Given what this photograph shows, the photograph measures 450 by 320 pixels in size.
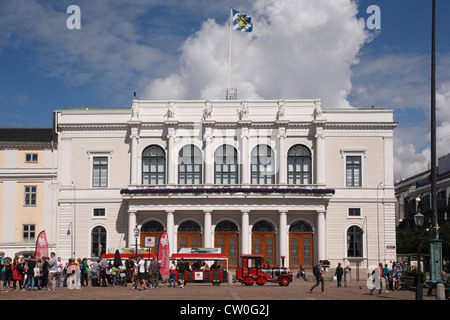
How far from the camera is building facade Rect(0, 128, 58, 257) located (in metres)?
62.8

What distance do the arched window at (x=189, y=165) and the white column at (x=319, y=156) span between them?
10.9 m

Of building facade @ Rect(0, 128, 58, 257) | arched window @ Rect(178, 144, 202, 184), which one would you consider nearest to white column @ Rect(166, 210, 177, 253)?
arched window @ Rect(178, 144, 202, 184)

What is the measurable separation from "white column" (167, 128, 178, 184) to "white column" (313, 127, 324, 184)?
1310 cm

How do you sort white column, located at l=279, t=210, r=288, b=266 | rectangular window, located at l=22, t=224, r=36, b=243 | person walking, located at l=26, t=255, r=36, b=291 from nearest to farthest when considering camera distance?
person walking, located at l=26, t=255, r=36, b=291 < white column, located at l=279, t=210, r=288, b=266 < rectangular window, located at l=22, t=224, r=36, b=243

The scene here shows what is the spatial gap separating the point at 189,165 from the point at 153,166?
342cm

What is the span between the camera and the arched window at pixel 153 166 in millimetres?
62375

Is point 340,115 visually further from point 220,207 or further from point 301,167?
point 220,207

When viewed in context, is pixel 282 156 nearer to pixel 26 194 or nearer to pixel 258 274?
pixel 258 274

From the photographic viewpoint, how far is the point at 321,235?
59406 mm

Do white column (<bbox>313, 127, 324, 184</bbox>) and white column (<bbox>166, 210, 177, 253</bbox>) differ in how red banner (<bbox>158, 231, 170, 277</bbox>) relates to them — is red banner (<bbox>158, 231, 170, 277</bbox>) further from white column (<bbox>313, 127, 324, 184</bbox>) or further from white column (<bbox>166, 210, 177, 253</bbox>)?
white column (<bbox>313, 127, 324, 184</bbox>)

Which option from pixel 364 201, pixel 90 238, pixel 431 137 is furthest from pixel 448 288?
pixel 90 238

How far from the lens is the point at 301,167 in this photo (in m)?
62.2

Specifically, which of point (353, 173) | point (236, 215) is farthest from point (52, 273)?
point (353, 173)
